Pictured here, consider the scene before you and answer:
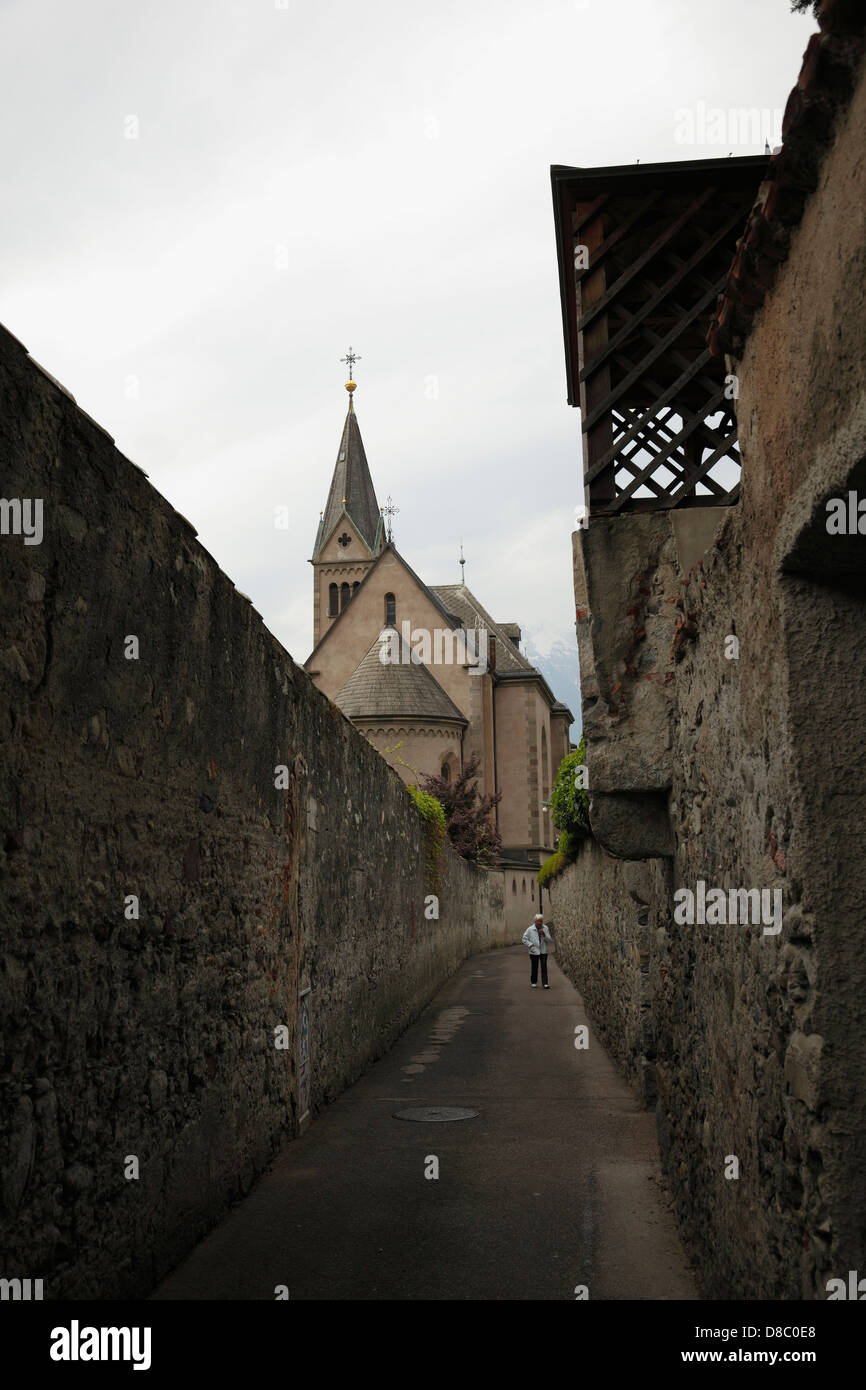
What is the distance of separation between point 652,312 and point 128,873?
5236mm

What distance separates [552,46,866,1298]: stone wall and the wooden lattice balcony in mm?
2349

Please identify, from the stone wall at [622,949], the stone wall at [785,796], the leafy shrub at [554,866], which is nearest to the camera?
the stone wall at [785,796]

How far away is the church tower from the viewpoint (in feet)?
195

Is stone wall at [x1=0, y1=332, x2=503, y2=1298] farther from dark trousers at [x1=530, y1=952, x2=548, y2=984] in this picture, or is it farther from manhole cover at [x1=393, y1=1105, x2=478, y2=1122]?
dark trousers at [x1=530, y1=952, x2=548, y2=984]

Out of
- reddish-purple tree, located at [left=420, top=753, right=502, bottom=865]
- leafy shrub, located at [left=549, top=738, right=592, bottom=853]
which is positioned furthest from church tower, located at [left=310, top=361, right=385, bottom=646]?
leafy shrub, located at [left=549, top=738, right=592, bottom=853]

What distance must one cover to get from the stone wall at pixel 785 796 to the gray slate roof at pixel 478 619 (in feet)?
148

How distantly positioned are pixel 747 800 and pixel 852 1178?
127 centimetres

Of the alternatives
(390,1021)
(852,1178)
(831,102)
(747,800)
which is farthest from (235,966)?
(390,1021)

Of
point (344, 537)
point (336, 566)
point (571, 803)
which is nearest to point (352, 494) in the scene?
point (344, 537)

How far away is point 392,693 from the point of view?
42344 millimetres

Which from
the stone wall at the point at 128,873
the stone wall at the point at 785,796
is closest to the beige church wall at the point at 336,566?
the stone wall at the point at 128,873

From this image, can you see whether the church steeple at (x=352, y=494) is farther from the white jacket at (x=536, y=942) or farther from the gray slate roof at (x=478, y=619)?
the white jacket at (x=536, y=942)

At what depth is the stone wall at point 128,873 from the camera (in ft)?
11.8
